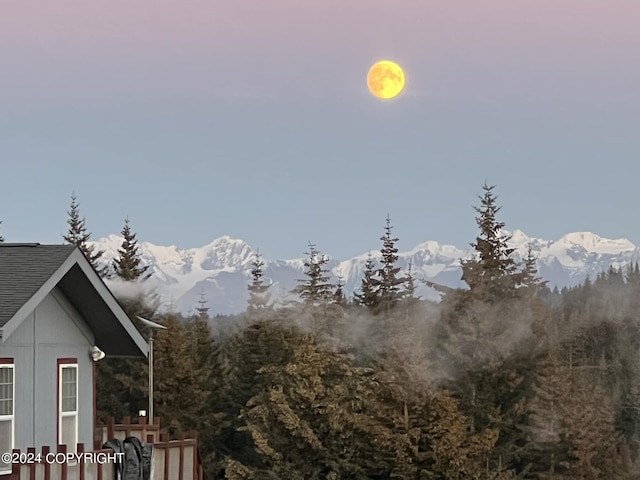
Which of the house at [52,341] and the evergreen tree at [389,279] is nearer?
the house at [52,341]

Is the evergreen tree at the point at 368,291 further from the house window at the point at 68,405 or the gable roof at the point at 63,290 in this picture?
the house window at the point at 68,405

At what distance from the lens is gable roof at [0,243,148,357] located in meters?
21.6

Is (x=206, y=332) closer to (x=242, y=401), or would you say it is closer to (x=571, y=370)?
(x=242, y=401)

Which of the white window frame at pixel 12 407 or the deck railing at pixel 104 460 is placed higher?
the white window frame at pixel 12 407

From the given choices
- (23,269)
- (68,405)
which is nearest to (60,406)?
(68,405)

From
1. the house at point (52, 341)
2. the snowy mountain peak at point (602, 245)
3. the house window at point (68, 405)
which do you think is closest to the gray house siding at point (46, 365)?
the house at point (52, 341)

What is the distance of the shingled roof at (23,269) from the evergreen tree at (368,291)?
117 ft

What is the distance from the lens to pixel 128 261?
63.2m

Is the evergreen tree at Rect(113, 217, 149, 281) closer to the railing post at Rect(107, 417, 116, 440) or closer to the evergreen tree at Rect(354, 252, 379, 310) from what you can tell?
the evergreen tree at Rect(354, 252, 379, 310)

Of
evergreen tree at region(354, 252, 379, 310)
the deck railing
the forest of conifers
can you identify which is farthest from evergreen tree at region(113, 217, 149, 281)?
the deck railing

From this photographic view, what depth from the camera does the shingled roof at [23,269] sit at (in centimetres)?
2156

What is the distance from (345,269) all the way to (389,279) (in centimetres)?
3400

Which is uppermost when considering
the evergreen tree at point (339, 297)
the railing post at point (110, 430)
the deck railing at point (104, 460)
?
the evergreen tree at point (339, 297)

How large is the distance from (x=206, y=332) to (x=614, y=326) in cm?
1920
